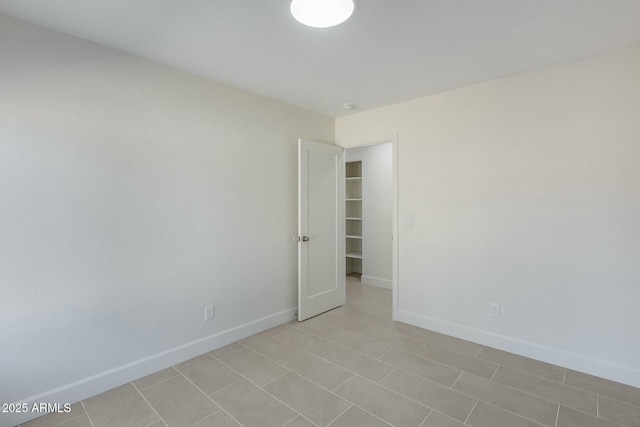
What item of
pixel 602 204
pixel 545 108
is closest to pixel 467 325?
pixel 602 204

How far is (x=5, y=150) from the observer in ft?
5.85

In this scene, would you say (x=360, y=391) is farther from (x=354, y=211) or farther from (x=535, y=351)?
(x=354, y=211)

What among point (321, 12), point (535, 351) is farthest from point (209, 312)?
point (535, 351)

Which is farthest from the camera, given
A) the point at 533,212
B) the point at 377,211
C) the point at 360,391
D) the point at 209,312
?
the point at 377,211

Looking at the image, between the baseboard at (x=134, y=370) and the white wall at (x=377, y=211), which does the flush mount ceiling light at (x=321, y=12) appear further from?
the white wall at (x=377, y=211)

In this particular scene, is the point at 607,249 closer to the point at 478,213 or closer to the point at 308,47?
the point at 478,213

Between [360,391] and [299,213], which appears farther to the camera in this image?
[299,213]

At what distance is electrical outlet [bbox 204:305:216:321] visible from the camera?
2705mm

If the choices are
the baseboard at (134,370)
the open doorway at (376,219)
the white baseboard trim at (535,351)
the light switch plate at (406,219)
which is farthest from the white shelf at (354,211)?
the baseboard at (134,370)

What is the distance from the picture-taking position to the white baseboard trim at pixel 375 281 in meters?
4.84

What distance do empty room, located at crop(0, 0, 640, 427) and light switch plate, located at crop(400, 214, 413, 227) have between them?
0.04 meters

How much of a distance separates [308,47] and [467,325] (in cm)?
283

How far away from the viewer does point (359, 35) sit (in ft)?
A: 6.47

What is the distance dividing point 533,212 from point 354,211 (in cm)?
340
